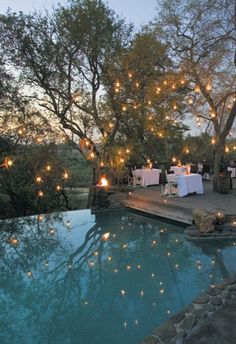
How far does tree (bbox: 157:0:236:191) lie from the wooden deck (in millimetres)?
1441

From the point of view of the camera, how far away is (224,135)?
10.4 meters

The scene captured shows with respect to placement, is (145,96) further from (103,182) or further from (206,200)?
(206,200)

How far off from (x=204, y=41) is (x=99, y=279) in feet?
27.3

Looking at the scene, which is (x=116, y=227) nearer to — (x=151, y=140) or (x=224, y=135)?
(x=224, y=135)

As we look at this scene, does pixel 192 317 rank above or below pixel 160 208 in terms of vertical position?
below

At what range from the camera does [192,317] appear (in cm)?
346

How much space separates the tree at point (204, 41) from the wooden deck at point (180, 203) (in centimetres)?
144

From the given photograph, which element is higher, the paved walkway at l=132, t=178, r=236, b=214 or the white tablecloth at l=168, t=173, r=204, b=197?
the white tablecloth at l=168, t=173, r=204, b=197

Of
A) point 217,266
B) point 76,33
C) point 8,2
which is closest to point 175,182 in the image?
point 217,266

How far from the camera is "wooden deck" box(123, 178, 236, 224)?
7930 millimetres

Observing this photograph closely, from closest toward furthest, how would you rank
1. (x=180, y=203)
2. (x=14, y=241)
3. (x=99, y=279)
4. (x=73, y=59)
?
(x=99, y=279), (x=14, y=241), (x=180, y=203), (x=73, y=59)

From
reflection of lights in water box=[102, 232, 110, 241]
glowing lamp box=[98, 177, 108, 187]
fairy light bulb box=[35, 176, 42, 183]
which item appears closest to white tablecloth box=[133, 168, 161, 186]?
glowing lamp box=[98, 177, 108, 187]

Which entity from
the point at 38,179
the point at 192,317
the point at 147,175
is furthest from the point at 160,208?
the point at 192,317

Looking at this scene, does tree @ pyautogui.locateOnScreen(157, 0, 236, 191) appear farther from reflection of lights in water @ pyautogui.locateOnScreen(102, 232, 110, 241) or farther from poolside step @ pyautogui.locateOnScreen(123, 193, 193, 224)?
reflection of lights in water @ pyautogui.locateOnScreen(102, 232, 110, 241)
